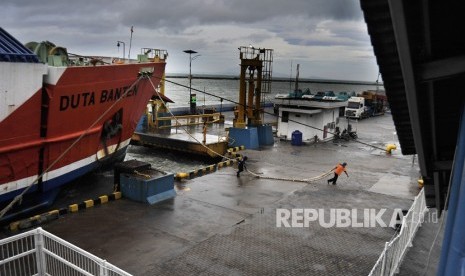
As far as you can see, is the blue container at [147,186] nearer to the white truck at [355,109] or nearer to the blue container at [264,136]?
the blue container at [264,136]

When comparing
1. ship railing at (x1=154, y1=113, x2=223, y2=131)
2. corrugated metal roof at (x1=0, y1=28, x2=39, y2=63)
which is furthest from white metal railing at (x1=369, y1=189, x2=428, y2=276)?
ship railing at (x1=154, y1=113, x2=223, y2=131)

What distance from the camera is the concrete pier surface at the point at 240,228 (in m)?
7.61

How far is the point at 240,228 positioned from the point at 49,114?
5.61 metres

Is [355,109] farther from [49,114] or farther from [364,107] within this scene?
[49,114]

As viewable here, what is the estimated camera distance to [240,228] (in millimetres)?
9367

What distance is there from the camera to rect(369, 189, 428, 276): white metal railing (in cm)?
618

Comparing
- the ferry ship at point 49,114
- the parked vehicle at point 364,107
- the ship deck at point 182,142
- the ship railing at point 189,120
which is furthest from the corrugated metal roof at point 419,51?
the parked vehicle at point 364,107

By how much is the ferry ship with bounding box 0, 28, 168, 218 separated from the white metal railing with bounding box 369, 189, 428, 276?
19.5 ft

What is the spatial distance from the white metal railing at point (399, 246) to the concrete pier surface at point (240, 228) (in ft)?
1.98

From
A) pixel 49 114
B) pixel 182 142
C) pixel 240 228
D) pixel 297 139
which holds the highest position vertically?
pixel 49 114

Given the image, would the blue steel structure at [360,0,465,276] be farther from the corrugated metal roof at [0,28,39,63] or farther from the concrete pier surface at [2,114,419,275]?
the corrugated metal roof at [0,28,39,63]

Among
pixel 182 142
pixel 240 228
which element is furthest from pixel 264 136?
pixel 240 228

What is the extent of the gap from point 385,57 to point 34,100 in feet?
28.1

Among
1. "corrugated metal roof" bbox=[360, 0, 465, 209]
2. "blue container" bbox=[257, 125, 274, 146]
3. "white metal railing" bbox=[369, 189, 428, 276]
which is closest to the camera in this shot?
"corrugated metal roof" bbox=[360, 0, 465, 209]
